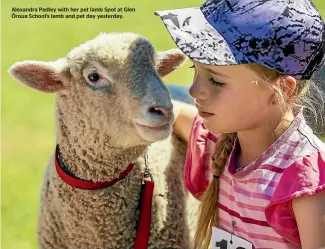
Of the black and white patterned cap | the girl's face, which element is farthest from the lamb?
the black and white patterned cap

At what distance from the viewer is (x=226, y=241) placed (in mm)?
2516

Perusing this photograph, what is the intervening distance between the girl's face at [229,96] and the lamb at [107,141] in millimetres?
152

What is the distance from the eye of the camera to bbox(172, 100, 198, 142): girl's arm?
305cm

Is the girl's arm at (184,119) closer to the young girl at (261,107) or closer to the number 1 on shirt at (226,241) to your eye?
the young girl at (261,107)

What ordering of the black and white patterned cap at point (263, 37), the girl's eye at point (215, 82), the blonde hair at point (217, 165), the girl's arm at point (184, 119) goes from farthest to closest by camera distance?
1. the girl's arm at point (184, 119)
2. the blonde hair at point (217, 165)
3. the girl's eye at point (215, 82)
4. the black and white patterned cap at point (263, 37)

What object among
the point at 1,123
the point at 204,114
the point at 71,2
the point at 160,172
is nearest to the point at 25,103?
the point at 1,123

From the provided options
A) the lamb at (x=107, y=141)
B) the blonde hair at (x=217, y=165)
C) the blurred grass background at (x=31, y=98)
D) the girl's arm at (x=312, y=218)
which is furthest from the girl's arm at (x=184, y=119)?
the blurred grass background at (x=31, y=98)

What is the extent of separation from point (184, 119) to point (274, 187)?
0.83 meters

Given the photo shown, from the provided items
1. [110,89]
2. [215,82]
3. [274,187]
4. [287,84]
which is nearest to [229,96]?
[215,82]

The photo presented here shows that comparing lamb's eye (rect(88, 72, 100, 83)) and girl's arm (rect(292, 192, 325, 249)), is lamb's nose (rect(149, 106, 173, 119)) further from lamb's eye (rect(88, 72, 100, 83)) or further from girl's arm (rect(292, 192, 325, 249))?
girl's arm (rect(292, 192, 325, 249))

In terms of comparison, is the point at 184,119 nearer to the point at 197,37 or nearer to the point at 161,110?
the point at 161,110

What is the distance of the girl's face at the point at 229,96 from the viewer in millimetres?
2264

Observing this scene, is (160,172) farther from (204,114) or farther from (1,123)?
(1,123)

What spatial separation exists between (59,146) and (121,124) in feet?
1.10
